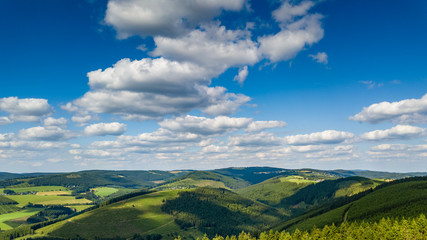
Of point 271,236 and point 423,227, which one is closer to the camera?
point 423,227

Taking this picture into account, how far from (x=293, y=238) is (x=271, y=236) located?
2068cm

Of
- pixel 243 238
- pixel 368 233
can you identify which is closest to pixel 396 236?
pixel 368 233

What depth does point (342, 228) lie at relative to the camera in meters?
158

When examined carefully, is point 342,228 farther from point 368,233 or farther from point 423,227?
point 423,227

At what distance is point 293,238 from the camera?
148500 mm

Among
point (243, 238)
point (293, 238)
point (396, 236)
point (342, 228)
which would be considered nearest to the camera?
point (396, 236)

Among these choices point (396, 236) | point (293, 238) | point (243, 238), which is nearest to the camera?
point (396, 236)

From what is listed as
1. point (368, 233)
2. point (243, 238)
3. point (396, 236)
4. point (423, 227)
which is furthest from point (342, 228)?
point (243, 238)

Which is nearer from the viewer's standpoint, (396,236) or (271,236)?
(396,236)

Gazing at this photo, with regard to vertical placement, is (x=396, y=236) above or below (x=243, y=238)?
A: above

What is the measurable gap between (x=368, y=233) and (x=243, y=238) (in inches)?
2677

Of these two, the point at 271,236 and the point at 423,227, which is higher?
the point at 423,227

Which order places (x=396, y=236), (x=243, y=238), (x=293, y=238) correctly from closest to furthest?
(x=396, y=236)
(x=293, y=238)
(x=243, y=238)

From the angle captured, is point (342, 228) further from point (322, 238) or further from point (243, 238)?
point (243, 238)
